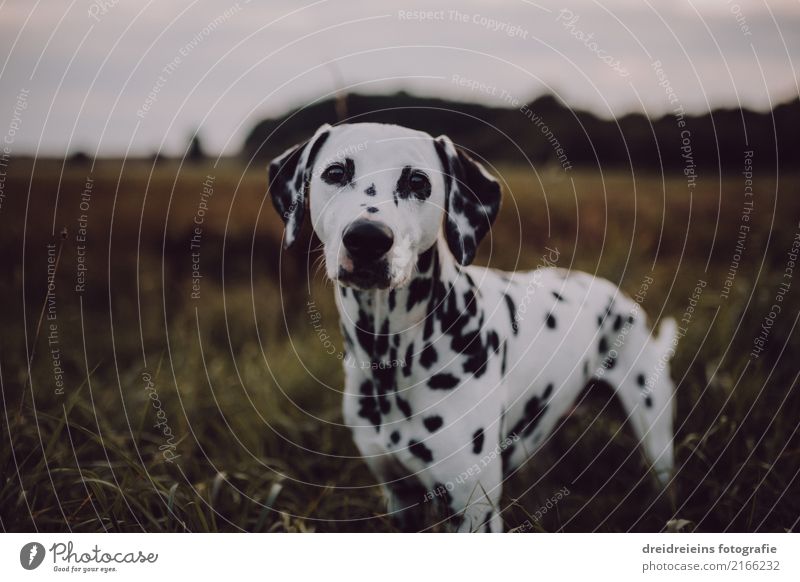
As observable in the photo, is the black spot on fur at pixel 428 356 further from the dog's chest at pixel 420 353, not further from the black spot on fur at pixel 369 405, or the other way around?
the black spot on fur at pixel 369 405

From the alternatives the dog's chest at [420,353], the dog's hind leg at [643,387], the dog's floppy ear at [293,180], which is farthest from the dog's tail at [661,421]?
the dog's floppy ear at [293,180]

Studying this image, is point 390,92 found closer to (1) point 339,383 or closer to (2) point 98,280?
(1) point 339,383

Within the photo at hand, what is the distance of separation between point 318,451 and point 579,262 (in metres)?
2.26

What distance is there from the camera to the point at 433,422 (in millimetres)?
1935

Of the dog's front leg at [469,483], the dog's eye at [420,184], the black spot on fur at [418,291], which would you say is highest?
the dog's eye at [420,184]

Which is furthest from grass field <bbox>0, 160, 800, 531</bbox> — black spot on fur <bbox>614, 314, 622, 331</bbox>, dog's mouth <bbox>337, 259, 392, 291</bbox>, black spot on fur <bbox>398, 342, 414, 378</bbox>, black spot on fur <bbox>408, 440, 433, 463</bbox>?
dog's mouth <bbox>337, 259, 392, 291</bbox>

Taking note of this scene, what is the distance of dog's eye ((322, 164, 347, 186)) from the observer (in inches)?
69.8

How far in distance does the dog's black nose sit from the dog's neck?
302mm

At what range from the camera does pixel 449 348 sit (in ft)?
6.52

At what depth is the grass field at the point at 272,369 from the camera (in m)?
2.29

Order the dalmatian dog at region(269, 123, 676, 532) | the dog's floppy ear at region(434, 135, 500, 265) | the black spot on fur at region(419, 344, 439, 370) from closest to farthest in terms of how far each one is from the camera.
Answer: the dalmatian dog at region(269, 123, 676, 532)
the dog's floppy ear at region(434, 135, 500, 265)
the black spot on fur at region(419, 344, 439, 370)

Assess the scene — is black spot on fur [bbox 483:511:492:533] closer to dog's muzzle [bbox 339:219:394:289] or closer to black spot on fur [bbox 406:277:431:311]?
black spot on fur [bbox 406:277:431:311]

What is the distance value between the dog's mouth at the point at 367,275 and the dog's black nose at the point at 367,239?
0.08 feet

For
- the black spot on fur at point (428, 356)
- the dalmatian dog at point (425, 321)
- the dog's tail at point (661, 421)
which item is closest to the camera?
the dalmatian dog at point (425, 321)
